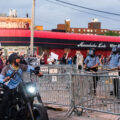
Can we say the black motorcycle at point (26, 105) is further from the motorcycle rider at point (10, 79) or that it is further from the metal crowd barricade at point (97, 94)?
the metal crowd barricade at point (97, 94)

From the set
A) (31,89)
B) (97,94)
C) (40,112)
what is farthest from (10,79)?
(97,94)

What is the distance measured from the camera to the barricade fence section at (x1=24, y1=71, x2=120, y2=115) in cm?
846

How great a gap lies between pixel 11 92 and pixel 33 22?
19975 millimetres

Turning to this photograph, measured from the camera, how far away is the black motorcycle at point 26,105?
6.83 metres

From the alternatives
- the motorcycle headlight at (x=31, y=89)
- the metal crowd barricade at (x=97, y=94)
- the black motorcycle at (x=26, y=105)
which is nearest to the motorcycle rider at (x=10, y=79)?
the black motorcycle at (x=26, y=105)

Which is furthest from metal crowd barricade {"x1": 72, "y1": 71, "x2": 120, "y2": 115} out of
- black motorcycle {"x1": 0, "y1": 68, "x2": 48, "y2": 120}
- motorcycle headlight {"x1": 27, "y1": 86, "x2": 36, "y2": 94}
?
motorcycle headlight {"x1": 27, "y1": 86, "x2": 36, "y2": 94}

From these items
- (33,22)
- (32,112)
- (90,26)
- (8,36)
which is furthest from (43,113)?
(90,26)

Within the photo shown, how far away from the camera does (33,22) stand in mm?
26938

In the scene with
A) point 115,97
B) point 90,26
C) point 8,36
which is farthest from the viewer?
point 90,26

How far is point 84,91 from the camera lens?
9.12 m

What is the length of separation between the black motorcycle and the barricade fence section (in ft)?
6.72

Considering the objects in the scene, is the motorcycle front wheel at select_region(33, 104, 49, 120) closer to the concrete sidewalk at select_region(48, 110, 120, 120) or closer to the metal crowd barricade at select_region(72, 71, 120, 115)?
the metal crowd barricade at select_region(72, 71, 120, 115)

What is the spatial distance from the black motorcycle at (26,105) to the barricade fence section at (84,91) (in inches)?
80.7

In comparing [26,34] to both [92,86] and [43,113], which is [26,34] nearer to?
[92,86]
